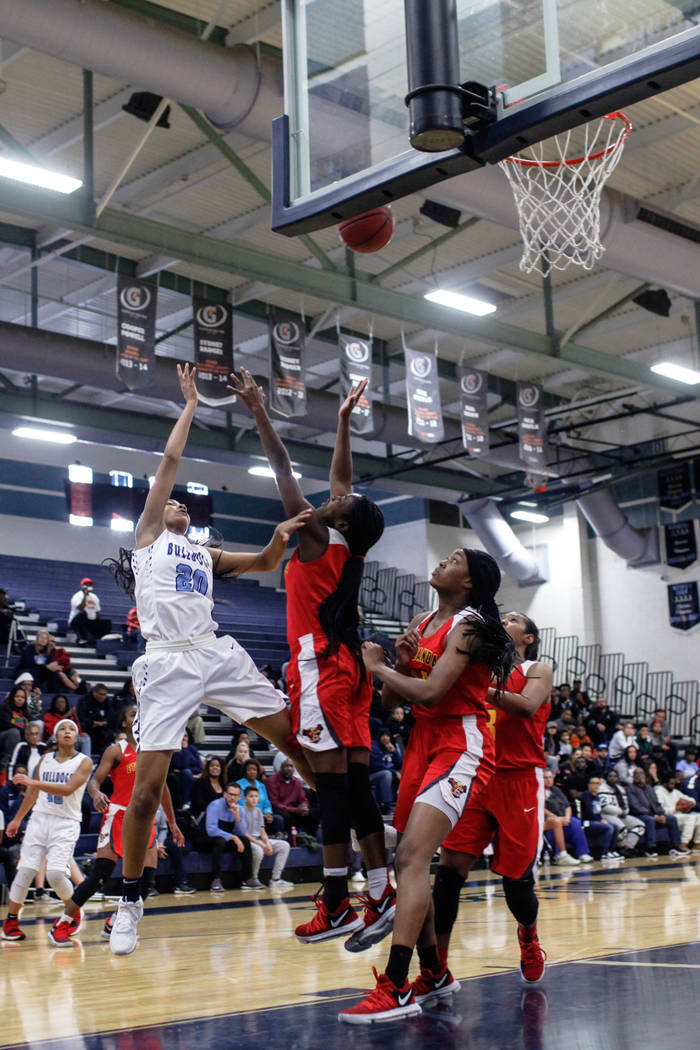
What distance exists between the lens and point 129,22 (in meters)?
9.72

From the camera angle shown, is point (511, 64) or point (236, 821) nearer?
point (511, 64)

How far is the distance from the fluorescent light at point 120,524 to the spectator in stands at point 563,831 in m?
12.7

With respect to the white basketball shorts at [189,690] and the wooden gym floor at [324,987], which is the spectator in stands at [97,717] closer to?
the wooden gym floor at [324,987]

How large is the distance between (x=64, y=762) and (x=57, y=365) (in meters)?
7.68

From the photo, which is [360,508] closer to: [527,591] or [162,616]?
[162,616]

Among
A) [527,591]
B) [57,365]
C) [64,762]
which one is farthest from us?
[527,591]

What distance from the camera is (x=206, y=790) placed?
12102 millimetres

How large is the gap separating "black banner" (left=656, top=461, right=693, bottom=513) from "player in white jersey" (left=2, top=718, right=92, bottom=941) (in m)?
16.9

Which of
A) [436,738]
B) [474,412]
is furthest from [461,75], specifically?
[474,412]

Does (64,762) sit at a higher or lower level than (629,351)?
lower

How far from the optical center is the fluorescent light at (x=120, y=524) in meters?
24.6

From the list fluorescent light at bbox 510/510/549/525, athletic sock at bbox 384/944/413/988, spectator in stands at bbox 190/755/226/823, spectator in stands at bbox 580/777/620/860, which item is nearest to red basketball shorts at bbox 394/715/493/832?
athletic sock at bbox 384/944/413/988

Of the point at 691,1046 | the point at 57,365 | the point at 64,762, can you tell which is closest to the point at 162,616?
the point at 691,1046

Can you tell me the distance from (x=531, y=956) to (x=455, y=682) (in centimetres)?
142
